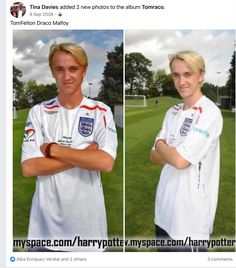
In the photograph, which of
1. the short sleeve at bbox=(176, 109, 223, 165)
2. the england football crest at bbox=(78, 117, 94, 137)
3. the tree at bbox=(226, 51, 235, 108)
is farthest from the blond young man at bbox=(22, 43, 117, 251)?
A: the tree at bbox=(226, 51, 235, 108)

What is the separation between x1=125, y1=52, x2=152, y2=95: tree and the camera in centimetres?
316

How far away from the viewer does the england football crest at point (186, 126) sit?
3055mm

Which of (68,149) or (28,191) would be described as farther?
(28,191)

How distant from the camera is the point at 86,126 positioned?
3102mm

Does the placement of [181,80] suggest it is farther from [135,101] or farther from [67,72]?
[67,72]

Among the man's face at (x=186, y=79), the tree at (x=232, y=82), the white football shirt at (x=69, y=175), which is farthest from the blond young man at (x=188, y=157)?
the white football shirt at (x=69, y=175)

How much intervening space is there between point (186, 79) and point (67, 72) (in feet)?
2.85

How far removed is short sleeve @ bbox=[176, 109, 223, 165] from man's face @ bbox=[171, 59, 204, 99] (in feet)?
0.65

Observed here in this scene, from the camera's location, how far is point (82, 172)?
10.1 ft
